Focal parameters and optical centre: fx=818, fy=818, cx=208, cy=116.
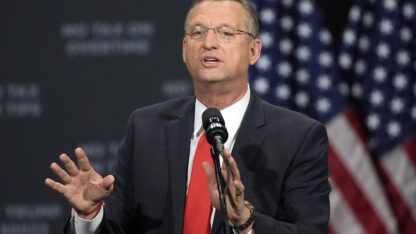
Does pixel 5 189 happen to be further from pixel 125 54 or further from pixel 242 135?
pixel 242 135

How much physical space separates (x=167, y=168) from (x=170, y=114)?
0.23m

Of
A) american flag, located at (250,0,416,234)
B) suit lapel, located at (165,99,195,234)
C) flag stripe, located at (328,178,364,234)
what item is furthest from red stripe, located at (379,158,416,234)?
suit lapel, located at (165,99,195,234)

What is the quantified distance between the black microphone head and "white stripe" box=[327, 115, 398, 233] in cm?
258

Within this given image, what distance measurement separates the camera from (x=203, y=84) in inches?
106

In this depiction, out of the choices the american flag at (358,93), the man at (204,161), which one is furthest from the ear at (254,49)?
the american flag at (358,93)

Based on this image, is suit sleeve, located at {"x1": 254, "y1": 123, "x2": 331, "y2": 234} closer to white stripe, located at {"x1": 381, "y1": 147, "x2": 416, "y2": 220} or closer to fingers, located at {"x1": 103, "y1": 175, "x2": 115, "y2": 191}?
fingers, located at {"x1": 103, "y1": 175, "x2": 115, "y2": 191}

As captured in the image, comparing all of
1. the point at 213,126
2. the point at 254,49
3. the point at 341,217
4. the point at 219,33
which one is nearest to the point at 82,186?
the point at 213,126

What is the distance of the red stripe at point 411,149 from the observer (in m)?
4.78

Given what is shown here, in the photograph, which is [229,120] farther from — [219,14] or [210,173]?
[210,173]

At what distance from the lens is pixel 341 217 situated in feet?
15.5

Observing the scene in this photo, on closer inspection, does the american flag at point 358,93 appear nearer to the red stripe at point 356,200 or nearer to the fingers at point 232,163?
the red stripe at point 356,200

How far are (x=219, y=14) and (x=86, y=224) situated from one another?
2.65ft

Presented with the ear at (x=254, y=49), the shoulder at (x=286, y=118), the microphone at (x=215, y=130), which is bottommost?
the shoulder at (x=286, y=118)

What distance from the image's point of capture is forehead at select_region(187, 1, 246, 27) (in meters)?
2.67
